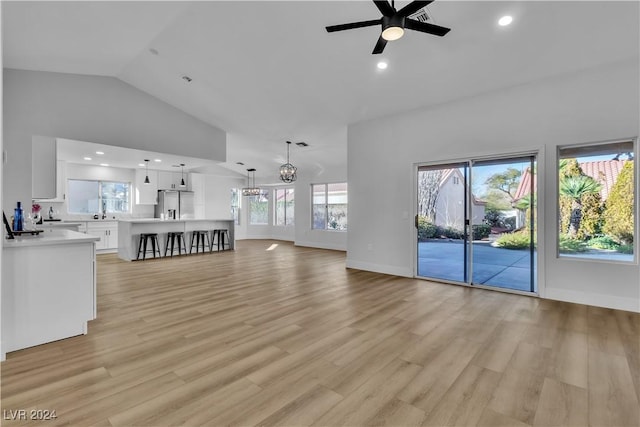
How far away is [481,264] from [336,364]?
12.0 ft

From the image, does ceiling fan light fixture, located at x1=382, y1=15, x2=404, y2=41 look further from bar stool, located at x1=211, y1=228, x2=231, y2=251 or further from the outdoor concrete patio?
bar stool, located at x1=211, y1=228, x2=231, y2=251

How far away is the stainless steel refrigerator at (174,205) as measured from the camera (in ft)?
31.4

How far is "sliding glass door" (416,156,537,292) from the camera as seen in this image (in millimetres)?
4434

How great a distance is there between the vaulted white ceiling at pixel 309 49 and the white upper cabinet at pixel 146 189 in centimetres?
405

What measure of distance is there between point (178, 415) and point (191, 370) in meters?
0.51

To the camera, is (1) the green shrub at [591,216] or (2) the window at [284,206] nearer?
(1) the green shrub at [591,216]

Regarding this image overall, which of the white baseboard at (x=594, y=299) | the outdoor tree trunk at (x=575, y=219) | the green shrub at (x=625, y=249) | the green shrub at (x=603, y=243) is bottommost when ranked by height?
the white baseboard at (x=594, y=299)

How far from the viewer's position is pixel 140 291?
4.43 metres

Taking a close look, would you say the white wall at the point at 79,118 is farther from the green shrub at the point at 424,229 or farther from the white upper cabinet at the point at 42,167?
the green shrub at the point at 424,229

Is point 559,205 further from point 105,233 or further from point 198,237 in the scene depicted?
point 105,233

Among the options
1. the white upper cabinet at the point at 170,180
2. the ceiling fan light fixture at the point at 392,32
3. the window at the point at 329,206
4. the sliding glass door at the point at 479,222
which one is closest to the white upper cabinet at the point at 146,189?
the white upper cabinet at the point at 170,180

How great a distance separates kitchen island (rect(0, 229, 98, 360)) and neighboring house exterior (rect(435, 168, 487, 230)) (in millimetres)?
5001

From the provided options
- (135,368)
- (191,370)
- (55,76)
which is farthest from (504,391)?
(55,76)

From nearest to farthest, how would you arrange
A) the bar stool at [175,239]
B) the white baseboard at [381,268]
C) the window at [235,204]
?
1. the white baseboard at [381,268]
2. the bar stool at [175,239]
3. the window at [235,204]
